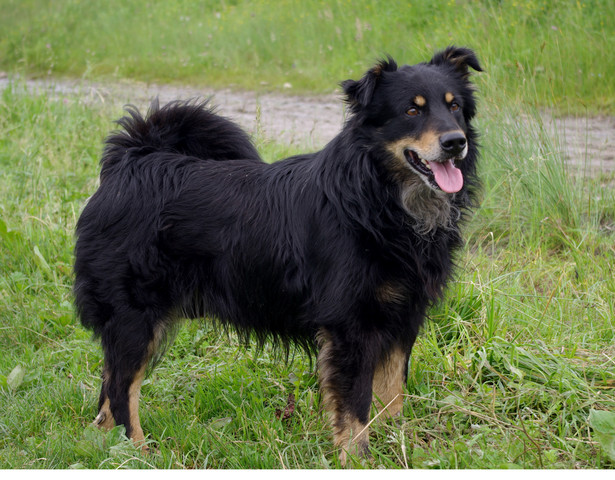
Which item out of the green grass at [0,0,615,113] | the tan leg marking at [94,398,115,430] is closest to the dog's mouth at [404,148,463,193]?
the tan leg marking at [94,398,115,430]

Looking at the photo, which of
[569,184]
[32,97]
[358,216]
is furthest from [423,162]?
[32,97]

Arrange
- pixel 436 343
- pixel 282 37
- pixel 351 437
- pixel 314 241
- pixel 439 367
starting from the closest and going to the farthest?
pixel 351 437
pixel 314 241
pixel 439 367
pixel 436 343
pixel 282 37

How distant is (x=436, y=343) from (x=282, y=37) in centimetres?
968

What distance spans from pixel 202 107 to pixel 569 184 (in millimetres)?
3101

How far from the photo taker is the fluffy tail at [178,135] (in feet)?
11.9

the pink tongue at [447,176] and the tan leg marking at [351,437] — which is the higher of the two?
the pink tongue at [447,176]

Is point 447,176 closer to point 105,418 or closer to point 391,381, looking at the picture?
point 391,381

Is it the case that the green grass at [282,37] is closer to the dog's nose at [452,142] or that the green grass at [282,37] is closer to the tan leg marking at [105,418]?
the dog's nose at [452,142]

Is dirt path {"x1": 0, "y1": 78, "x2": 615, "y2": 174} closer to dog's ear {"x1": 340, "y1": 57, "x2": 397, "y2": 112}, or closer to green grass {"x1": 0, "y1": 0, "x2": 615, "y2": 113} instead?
green grass {"x1": 0, "y1": 0, "x2": 615, "y2": 113}

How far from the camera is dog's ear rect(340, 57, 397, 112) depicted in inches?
121

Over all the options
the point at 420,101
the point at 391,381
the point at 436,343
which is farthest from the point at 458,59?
the point at 391,381

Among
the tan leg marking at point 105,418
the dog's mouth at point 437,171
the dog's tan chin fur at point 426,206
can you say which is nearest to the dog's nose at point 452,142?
the dog's mouth at point 437,171

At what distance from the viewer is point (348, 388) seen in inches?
120

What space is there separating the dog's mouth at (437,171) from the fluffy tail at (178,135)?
113 cm
